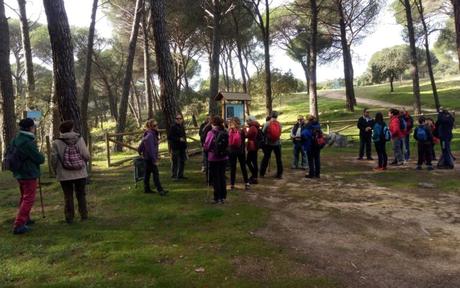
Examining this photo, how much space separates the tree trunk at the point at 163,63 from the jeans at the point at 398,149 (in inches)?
262

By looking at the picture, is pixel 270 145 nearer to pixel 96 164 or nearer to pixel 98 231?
pixel 98 231

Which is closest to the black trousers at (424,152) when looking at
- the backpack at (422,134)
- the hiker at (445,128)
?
the backpack at (422,134)

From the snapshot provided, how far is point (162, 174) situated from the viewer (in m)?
11.2

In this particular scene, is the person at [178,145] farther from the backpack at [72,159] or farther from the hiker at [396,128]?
the hiker at [396,128]

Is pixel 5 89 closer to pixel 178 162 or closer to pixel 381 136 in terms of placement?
pixel 178 162

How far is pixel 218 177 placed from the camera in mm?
7934

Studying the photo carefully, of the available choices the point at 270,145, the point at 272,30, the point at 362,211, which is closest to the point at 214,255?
the point at 362,211

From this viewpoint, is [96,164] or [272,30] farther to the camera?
[272,30]

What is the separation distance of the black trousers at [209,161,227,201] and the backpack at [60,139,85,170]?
2.50m

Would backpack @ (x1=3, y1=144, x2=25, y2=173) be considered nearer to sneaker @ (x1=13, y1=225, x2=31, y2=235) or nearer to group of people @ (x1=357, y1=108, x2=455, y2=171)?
sneaker @ (x1=13, y1=225, x2=31, y2=235)

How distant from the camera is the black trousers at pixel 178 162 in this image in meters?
10.2

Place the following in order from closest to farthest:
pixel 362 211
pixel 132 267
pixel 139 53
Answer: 1. pixel 132 267
2. pixel 362 211
3. pixel 139 53

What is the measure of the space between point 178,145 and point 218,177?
2.46 metres

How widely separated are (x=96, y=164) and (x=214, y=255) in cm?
1021
